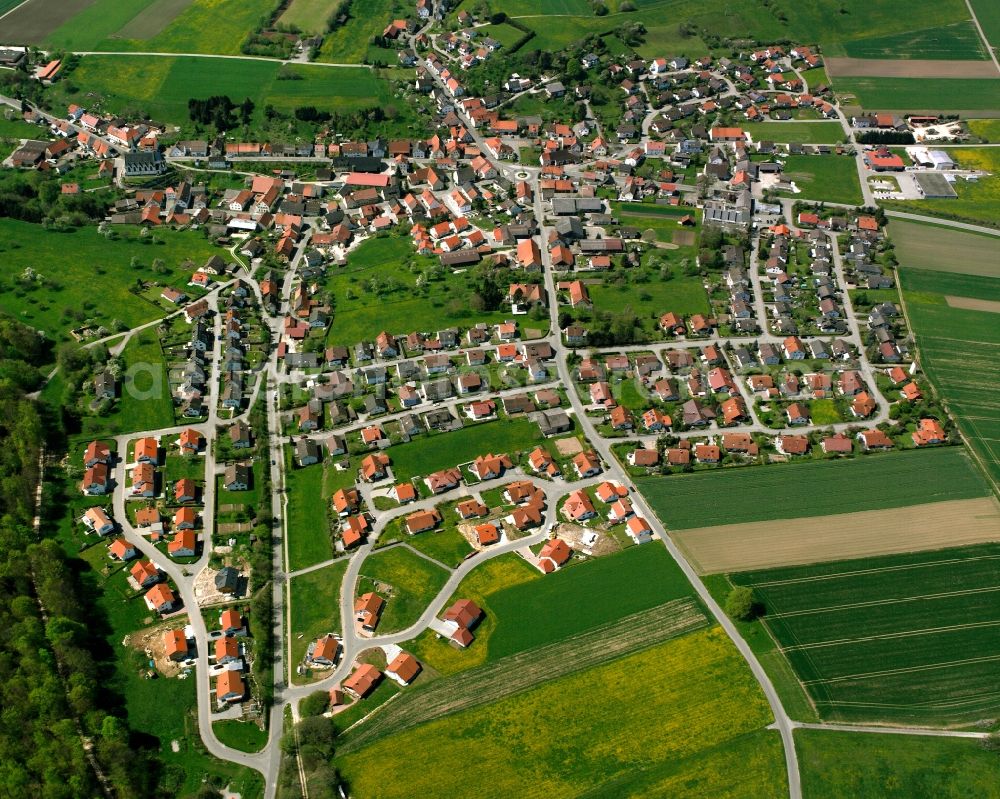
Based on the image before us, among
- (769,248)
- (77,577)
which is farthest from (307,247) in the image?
(769,248)

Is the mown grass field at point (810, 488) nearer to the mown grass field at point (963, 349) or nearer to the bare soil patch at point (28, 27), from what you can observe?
the mown grass field at point (963, 349)

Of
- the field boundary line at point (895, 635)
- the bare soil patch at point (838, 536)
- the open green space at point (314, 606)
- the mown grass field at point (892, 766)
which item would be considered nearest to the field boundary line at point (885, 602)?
the field boundary line at point (895, 635)

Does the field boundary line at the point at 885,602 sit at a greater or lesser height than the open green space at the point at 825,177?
lesser

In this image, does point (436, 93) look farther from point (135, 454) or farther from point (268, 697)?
point (268, 697)

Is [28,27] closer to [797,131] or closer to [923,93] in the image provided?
[797,131]

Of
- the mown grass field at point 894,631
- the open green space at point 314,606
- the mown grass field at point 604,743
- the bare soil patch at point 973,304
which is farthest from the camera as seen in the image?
the bare soil patch at point 973,304

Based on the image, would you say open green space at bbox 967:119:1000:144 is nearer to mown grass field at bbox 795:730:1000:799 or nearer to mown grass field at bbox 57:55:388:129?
mown grass field at bbox 57:55:388:129
